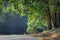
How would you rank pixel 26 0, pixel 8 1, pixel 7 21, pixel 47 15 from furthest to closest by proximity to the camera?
pixel 7 21 < pixel 47 15 < pixel 8 1 < pixel 26 0

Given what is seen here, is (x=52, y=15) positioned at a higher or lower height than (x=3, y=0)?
lower

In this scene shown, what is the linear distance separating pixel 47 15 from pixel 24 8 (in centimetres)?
249

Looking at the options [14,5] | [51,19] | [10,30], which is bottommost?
[10,30]

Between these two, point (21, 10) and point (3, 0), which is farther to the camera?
point (21, 10)

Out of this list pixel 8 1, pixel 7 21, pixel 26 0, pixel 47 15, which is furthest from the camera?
pixel 7 21

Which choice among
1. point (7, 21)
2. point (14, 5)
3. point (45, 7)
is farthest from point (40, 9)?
point (7, 21)

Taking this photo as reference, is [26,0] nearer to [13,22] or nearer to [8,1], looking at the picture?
[8,1]

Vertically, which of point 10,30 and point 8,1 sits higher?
point 8,1

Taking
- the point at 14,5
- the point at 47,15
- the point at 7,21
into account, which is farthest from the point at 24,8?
the point at 7,21

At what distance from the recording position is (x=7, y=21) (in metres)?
37.8

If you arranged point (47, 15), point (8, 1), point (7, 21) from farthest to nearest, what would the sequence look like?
point (7, 21), point (47, 15), point (8, 1)

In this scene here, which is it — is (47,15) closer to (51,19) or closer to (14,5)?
(51,19)

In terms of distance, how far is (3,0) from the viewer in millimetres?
20062

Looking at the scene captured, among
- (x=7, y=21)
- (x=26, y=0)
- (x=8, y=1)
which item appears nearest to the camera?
(x=26, y=0)
